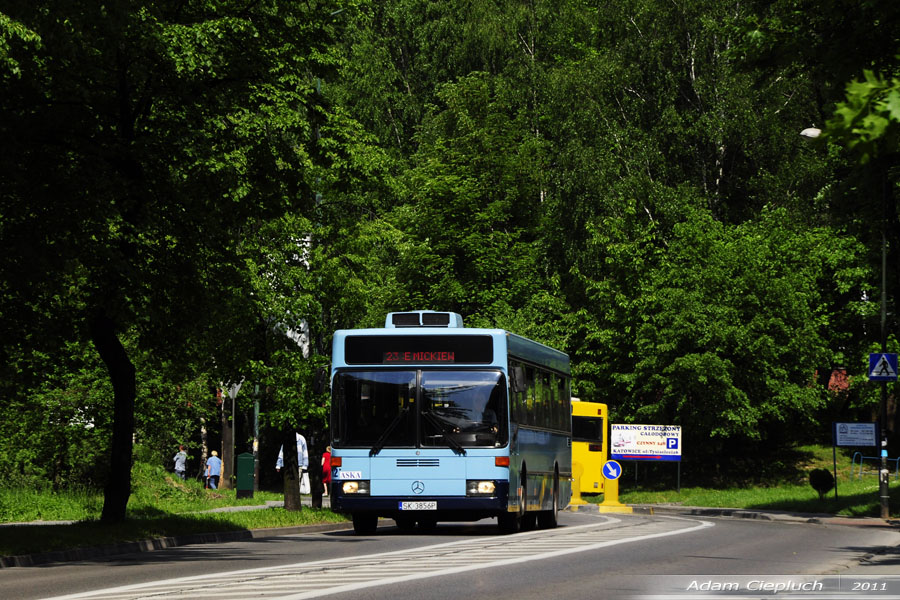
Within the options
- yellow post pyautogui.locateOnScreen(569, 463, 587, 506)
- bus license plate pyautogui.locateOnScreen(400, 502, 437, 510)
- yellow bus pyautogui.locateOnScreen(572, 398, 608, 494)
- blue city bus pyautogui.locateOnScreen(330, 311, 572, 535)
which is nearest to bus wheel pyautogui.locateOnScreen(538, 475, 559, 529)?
blue city bus pyautogui.locateOnScreen(330, 311, 572, 535)

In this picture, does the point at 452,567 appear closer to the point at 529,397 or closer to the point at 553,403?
the point at 529,397

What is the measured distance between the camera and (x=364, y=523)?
24.1 meters

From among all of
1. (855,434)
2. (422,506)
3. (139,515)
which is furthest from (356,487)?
(855,434)

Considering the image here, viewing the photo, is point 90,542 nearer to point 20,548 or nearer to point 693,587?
point 20,548

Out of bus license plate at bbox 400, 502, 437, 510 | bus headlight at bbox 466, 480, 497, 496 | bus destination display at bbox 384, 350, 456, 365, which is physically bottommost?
bus license plate at bbox 400, 502, 437, 510

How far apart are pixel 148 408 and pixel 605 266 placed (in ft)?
85.5

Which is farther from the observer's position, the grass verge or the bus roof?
the bus roof

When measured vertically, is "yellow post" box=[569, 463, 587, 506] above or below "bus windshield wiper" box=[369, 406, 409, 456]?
below

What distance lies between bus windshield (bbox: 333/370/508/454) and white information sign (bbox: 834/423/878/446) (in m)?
16.2

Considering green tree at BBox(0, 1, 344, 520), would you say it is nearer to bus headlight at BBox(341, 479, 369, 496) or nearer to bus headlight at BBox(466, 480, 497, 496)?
bus headlight at BBox(341, 479, 369, 496)

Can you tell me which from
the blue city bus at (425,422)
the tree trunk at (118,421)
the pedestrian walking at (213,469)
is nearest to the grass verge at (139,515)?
the tree trunk at (118,421)

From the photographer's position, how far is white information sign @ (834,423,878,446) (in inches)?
1405

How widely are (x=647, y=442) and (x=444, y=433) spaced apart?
24.2 metres

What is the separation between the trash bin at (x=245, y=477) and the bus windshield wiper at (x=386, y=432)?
18.0 metres
